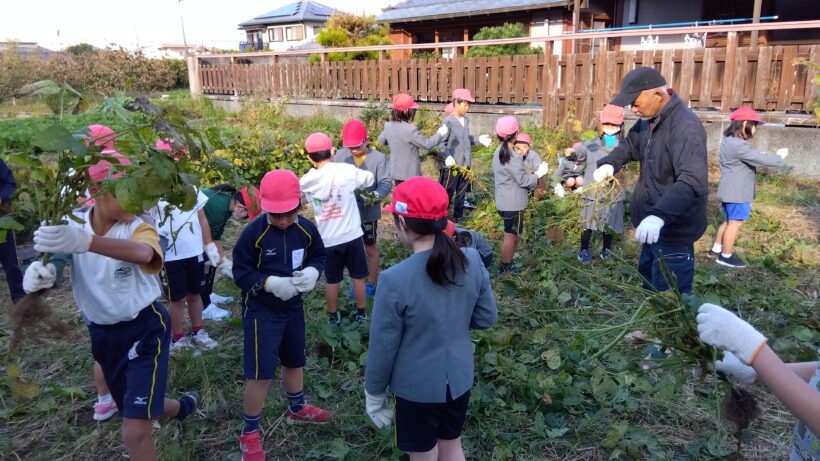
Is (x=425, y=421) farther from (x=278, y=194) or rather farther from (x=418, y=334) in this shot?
(x=278, y=194)

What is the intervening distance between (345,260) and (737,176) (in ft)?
14.0

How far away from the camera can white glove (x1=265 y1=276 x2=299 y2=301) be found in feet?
9.87

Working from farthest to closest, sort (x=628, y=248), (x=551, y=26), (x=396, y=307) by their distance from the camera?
(x=551, y=26)
(x=628, y=248)
(x=396, y=307)

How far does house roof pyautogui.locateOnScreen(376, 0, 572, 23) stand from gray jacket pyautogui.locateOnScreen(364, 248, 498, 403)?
50.9ft

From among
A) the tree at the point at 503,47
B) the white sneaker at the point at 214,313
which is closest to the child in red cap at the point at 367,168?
the white sneaker at the point at 214,313

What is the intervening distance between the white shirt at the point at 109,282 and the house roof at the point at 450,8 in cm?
1564

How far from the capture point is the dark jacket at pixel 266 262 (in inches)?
122

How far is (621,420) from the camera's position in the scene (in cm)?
337

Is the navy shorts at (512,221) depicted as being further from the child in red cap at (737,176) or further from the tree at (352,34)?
the tree at (352,34)

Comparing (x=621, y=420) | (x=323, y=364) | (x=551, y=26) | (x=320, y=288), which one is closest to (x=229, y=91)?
(x=551, y=26)

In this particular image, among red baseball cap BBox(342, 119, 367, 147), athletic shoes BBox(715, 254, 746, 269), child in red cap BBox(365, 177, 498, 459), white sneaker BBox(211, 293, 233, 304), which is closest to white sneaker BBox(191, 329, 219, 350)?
white sneaker BBox(211, 293, 233, 304)

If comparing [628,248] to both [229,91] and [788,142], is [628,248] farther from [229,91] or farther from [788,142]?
[229,91]

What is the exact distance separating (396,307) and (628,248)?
477cm

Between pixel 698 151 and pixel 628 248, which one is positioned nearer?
pixel 698 151
